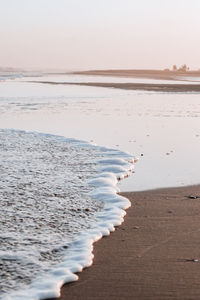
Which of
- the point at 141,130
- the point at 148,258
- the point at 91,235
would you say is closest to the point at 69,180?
the point at 91,235

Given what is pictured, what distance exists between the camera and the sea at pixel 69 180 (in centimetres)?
437

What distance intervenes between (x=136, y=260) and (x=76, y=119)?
36.2 feet

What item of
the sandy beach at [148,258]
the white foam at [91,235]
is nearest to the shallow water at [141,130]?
the white foam at [91,235]

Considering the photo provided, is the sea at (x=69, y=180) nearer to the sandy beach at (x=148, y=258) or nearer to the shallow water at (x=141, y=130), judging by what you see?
the shallow water at (x=141, y=130)

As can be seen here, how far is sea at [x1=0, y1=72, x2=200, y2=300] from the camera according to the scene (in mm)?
4367

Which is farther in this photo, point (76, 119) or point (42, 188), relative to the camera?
point (76, 119)

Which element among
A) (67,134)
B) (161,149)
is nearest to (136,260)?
(161,149)

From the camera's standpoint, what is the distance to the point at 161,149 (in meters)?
10.0

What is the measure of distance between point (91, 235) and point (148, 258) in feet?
2.55

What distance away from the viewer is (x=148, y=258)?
4469 mm

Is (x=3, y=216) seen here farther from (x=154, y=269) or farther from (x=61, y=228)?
(x=154, y=269)

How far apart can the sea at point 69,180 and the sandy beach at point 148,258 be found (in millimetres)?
150

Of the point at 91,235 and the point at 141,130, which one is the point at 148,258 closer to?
the point at 91,235

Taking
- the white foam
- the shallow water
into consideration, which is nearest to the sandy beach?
the white foam
